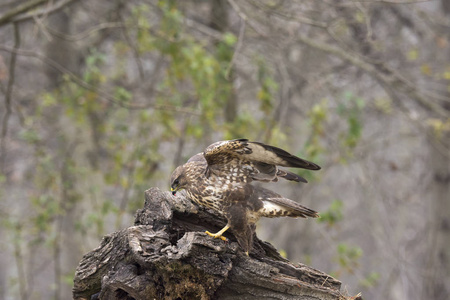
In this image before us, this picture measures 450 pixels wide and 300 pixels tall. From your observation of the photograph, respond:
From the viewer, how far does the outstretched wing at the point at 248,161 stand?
3.72 meters

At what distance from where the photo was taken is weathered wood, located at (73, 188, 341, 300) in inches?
132

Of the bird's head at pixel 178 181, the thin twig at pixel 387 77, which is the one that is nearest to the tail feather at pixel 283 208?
the bird's head at pixel 178 181

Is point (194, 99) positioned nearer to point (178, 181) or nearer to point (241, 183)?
point (178, 181)

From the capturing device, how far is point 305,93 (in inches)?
445

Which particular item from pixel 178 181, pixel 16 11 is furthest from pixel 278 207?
pixel 16 11

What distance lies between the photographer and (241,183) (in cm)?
396

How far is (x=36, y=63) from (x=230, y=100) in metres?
4.95

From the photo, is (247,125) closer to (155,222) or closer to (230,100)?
(230,100)

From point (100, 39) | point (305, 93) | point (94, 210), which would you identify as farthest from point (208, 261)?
point (305, 93)

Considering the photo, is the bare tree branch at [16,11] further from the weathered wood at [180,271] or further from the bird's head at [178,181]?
the weathered wood at [180,271]

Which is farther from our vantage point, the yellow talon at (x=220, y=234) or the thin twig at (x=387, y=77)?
the thin twig at (x=387, y=77)

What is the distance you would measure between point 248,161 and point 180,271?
3.13 ft

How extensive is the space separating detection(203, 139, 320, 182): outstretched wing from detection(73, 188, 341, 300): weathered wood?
484 mm

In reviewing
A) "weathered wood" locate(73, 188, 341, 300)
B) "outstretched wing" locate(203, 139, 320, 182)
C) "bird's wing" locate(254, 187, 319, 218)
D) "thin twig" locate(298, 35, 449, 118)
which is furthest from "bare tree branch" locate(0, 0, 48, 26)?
"bird's wing" locate(254, 187, 319, 218)
